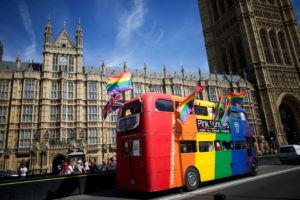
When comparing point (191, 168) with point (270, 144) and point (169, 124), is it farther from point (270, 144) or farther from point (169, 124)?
point (270, 144)

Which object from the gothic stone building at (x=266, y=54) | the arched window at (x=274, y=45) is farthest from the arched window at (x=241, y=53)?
the arched window at (x=274, y=45)

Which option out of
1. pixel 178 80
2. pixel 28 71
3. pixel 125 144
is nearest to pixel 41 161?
pixel 28 71

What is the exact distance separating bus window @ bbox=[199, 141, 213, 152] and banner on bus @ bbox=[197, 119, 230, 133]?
2.48ft

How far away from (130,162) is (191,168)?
339 centimetres

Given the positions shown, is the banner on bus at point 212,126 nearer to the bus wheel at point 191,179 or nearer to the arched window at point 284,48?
the bus wheel at point 191,179

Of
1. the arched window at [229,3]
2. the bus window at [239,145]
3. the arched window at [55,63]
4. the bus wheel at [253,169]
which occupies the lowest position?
the bus wheel at [253,169]

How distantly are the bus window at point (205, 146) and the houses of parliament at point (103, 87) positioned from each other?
23346 millimetres

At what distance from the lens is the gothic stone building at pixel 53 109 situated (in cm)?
2978

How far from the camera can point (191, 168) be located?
1165 centimetres

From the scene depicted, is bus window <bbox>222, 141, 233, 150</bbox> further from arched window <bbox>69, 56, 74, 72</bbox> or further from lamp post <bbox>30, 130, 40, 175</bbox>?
arched window <bbox>69, 56, 74, 72</bbox>

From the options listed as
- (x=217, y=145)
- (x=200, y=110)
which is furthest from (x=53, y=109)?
(x=217, y=145)

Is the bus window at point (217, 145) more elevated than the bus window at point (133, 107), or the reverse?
the bus window at point (133, 107)

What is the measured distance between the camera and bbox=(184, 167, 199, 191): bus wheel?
36.8ft

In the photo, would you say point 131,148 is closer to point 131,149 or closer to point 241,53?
point 131,149
